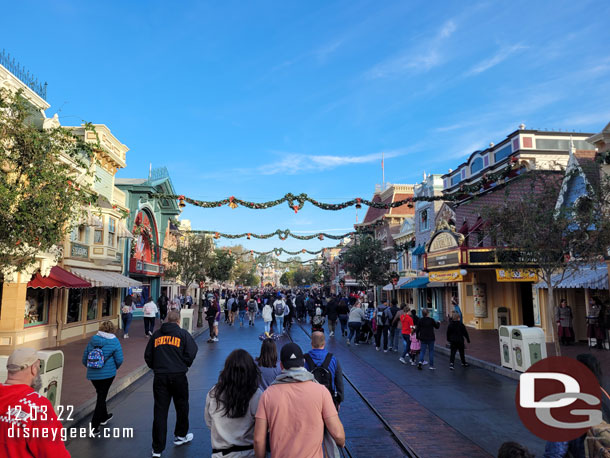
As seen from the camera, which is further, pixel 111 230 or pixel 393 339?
pixel 111 230

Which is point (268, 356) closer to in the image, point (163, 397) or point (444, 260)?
point (163, 397)

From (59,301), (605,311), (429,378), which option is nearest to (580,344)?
(605,311)

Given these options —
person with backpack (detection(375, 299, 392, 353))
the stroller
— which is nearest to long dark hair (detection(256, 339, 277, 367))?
person with backpack (detection(375, 299, 392, 353))

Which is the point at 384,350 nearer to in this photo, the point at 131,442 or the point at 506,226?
the point at 506,226

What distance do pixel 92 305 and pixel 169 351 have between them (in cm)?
1860

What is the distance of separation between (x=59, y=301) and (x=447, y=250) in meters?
17.8

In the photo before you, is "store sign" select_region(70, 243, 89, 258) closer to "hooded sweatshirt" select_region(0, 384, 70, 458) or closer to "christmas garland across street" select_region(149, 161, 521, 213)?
"christmas garland across street" select_region(149, 161, 521, 213)

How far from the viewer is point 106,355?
6.43m

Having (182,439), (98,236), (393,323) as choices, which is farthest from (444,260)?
(182,439)

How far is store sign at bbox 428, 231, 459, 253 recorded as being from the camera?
21.8m

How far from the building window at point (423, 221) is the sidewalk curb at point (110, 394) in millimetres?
26568

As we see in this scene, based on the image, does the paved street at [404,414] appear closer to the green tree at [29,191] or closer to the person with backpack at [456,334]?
the person with backpack at [456,334]

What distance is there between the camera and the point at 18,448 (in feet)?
8.89

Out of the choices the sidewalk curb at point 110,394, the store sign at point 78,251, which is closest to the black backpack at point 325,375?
the sidewalk curb at point 110,394
